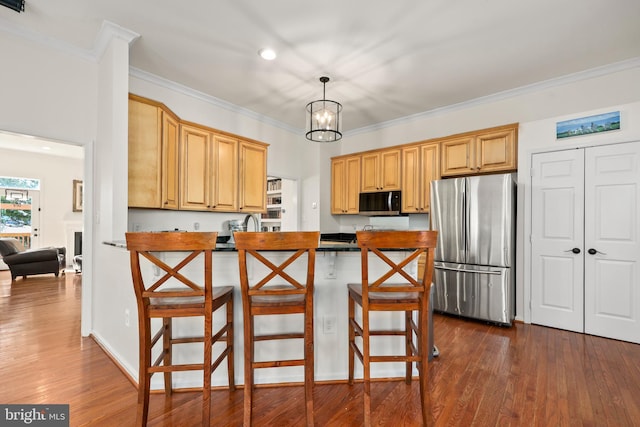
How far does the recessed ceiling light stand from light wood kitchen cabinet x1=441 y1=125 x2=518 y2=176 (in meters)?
2.60

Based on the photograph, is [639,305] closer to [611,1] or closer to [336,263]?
[611,1]

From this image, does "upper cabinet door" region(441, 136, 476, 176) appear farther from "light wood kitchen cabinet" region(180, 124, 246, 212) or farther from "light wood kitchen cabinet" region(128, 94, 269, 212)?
"light wood kitchen cabinet" region(180, 124, 246, 212)

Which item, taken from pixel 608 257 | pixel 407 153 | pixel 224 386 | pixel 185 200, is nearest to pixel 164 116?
pixel 185 200

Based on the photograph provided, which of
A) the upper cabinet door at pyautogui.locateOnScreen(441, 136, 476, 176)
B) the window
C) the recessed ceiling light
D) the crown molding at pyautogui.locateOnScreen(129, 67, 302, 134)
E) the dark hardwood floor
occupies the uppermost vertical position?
the recessed ceiling light

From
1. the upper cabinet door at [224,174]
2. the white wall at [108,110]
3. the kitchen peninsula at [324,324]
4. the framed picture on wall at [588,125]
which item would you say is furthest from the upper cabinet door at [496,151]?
the upper cabinet door at [224,174]

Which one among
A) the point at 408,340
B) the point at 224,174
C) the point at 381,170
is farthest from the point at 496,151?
the point at 224,174

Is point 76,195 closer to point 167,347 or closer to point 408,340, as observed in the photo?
point 167,347

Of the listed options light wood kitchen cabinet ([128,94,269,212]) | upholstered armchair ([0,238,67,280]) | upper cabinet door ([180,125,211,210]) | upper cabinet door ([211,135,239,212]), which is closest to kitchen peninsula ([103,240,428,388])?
light wood kitchen cabinet ([128,94,269,212])

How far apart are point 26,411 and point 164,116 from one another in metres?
2.62

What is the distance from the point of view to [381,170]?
507cm

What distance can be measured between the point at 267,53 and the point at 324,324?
261 centimetres

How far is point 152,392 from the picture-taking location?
2113 millimetres

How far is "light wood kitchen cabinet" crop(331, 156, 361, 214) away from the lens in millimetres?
5434

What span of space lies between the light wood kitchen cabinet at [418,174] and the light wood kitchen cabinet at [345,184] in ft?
2.97
